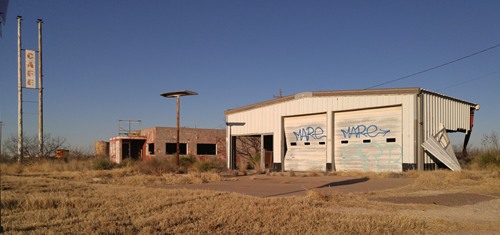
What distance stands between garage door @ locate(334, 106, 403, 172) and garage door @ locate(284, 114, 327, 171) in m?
1.04

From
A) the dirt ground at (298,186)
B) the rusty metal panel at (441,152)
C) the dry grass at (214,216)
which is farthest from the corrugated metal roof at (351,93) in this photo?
the dry grass at (214,216)

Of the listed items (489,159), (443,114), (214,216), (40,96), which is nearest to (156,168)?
(40,96)

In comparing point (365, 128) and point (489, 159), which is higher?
point (365, 128)

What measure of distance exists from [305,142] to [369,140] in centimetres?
449

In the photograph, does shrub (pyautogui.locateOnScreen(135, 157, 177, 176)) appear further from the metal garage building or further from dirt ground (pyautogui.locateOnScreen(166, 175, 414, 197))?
the metal garage building

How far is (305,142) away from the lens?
2512 centimetres

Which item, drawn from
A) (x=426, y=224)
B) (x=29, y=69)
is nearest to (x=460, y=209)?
(x=426, y=224)

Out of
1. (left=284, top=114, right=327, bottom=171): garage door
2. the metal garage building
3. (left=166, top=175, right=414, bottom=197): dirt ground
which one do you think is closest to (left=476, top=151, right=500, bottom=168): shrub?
the metal garage building

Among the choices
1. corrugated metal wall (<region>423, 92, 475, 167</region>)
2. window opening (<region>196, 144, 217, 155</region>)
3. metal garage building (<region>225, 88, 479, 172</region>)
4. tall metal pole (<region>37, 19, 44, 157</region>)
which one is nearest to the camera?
metal garage building (<region>225, 88, 479, 172</region>)

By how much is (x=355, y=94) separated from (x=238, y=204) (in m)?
14.3

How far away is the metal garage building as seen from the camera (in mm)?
20094

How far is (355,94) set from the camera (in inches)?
875

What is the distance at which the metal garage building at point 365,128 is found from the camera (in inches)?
791

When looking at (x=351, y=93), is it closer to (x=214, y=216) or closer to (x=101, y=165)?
(x=214, y=216)
